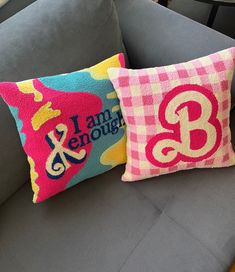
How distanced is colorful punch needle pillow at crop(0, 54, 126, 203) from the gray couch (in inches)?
2.8

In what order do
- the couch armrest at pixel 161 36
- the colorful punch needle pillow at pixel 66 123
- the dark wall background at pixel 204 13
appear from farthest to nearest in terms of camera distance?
1. the dark wall background at pixel 204 13
2. the couch armrest at pixel 161 36
3. the colorful punch needle pillow at pixel 66 123

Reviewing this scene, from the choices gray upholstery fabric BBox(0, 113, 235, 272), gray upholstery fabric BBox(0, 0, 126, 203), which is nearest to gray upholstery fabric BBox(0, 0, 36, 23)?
gray upholstery fabric BBox(0, 0, 126, 203)

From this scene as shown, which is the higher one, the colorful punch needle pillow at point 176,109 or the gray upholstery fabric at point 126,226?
the colorful punch needle pillow at point 176,109

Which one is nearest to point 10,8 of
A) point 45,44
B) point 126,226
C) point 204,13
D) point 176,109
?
point 45,44

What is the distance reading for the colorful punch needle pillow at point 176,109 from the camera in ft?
2.62

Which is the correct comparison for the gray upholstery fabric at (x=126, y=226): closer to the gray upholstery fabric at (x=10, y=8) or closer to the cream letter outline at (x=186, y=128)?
the cream letter outline at (x=186, y=128)

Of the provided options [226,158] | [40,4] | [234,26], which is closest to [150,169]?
[226,158]

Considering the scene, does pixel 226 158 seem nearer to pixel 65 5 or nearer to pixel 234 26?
pixel 65 5

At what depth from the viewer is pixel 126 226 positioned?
2.87 ft

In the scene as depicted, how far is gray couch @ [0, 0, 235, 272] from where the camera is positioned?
0.81 meters

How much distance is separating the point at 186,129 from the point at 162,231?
0.97 ft

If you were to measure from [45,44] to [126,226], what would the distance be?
556 millimetres

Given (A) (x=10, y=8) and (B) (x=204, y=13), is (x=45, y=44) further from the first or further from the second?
(B) (x=204, y=13)

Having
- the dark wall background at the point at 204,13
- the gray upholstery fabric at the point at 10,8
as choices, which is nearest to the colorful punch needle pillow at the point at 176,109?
the gray upholstery fabric at the point at 10,8
